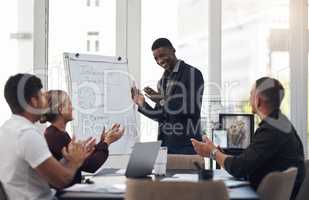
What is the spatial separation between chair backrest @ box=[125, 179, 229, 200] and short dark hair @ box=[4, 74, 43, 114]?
0.82 metres

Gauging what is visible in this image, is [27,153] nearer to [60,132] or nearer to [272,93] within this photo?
[60,132]

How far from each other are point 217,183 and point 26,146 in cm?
96

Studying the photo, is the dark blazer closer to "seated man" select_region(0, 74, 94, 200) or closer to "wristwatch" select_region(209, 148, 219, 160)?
"wristwatch" select_region(209, 148, 219, 160)

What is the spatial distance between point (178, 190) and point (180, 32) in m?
3.62

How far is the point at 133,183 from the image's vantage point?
6.75 feet

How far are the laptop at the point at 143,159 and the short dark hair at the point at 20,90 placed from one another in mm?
736

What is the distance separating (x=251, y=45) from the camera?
5.47 metres

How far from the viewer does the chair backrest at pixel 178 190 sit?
6.59 ft

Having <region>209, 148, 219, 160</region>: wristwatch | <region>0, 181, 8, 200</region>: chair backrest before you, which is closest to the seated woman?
<region>0, 181, 8, 200</region>: chair backrest

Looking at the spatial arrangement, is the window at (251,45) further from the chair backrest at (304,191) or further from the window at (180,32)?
the chair backrest at (304,191)

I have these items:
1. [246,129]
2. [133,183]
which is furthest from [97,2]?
[133,183]

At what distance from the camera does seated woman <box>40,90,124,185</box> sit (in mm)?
2881

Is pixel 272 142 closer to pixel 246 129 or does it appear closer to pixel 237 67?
pixel 246 129

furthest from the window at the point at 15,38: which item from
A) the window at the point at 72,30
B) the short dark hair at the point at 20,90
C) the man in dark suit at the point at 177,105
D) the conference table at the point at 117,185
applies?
the short dark hair at the point at 20,90
